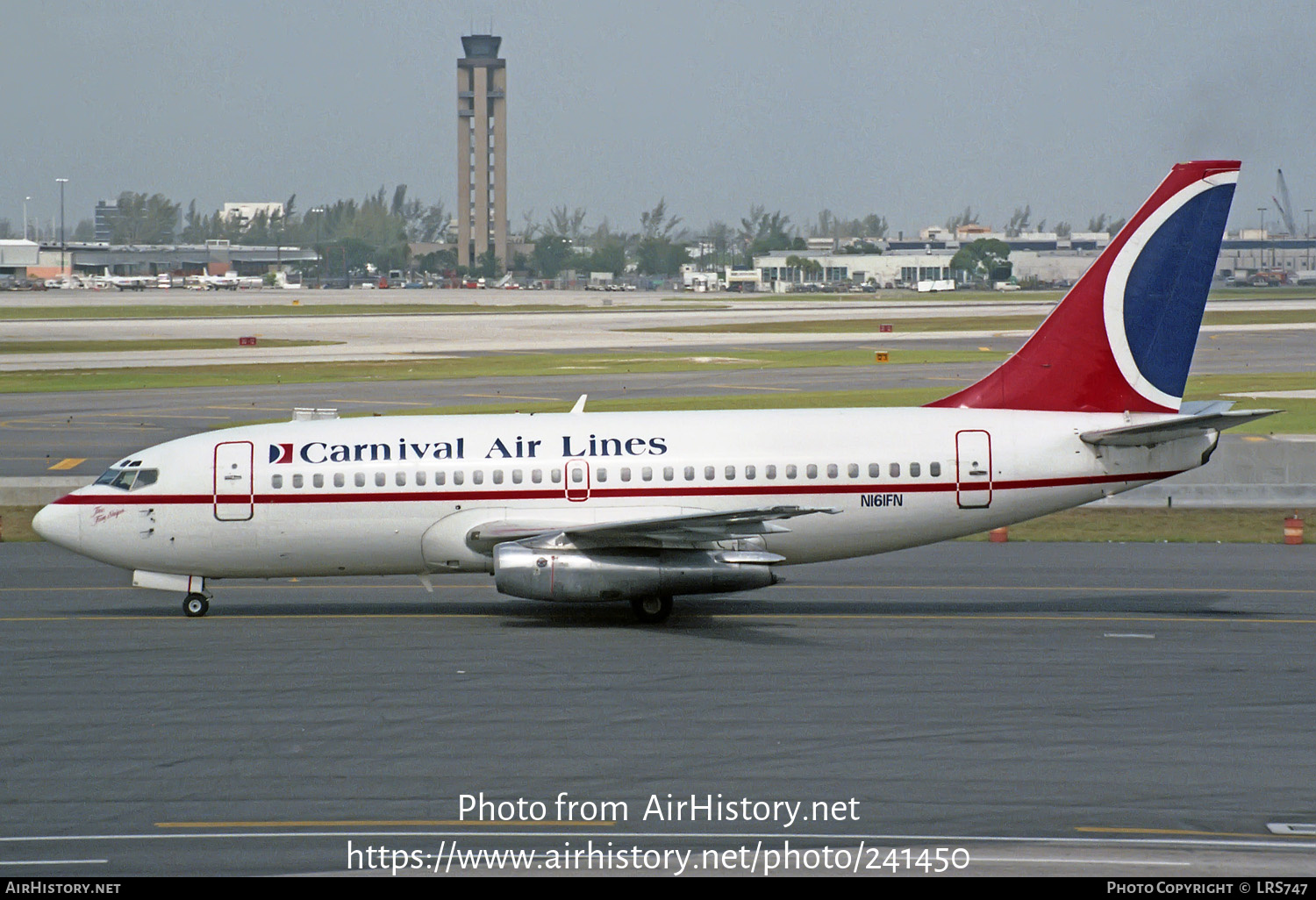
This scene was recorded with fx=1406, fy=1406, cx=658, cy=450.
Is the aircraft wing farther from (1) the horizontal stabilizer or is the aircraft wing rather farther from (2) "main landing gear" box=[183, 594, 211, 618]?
(2) "main landing gear" box=[183, 594, 211, 618]

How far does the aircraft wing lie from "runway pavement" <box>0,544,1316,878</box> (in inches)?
64.9

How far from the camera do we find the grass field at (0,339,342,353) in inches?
3691

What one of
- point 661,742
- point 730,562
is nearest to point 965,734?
point 661,742

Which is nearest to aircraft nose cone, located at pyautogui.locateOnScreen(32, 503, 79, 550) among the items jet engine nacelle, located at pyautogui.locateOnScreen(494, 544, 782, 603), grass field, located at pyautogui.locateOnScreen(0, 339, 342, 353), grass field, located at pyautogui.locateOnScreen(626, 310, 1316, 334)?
jet engine nacelle, located at pyautogui.locateOnScreen(494, 544, 782, 603)

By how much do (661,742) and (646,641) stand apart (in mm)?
5990

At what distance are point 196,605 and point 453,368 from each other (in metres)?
54.3

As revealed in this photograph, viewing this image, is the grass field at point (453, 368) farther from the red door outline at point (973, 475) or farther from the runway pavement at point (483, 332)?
the red door outline at point (973, 475)

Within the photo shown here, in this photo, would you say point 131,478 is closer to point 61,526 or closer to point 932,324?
point 61,526

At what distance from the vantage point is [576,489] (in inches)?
990

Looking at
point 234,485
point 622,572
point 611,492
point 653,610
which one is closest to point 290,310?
point 234,485

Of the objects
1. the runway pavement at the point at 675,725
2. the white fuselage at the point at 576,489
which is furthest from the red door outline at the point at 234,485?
the runway pavement at the point at 675,725

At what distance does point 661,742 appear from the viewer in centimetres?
1750

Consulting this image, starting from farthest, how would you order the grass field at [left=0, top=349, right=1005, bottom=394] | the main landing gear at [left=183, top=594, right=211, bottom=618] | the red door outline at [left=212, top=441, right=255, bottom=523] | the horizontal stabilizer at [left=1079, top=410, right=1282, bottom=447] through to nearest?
the grass field at [left=0, top=349, right=1005, bottom=394] < the main landing gear at [left=183, top=594, right=211, bottom=618] < the red door outline at [left=212, top=441, right=255, bottom=523] < the horizontal stabilizer at [left=1079, top=410, right=1282, bottom=447]

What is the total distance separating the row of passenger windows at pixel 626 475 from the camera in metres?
25.2
